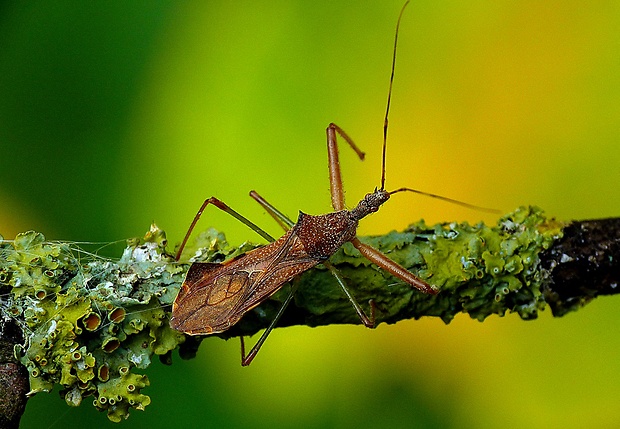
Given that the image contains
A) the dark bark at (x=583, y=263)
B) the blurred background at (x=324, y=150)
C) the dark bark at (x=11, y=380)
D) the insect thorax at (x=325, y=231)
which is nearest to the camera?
the dark bark at (x=11, y=380)

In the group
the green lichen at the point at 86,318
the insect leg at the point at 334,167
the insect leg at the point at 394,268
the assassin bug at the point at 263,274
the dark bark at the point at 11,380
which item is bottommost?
the dark bark at the point at 11,380

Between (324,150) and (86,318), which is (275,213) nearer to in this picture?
(324,150)

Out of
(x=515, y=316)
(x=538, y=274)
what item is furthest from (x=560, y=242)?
(x=515, y=316)

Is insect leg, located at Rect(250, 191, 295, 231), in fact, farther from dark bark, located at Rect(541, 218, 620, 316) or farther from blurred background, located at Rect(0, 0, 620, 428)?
dark bark, located at Rect(541, 218, 620, 316)

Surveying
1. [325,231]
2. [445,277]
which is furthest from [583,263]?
[325,231]

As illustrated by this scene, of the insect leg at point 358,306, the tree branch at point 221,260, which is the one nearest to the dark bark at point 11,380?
the tree branch at point 221,260

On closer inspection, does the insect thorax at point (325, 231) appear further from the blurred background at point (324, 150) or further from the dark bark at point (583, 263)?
the dark bark at point (583, 263)

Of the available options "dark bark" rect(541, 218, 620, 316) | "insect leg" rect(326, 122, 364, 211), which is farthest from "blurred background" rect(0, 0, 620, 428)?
"dark bark" rect(541, 218, 620, 316)
